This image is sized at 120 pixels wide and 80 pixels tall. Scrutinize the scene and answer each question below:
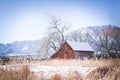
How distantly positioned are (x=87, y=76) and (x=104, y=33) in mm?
42637

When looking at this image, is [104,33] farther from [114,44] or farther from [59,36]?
[59,36]

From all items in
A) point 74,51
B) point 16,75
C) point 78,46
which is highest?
point 78,46

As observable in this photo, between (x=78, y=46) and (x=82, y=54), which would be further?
(x=78, y=46)

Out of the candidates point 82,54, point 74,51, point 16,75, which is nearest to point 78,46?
point 82,54

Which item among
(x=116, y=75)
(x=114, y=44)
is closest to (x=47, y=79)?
(x=116, y=75)

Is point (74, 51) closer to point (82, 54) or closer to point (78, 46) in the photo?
point (82, 54)

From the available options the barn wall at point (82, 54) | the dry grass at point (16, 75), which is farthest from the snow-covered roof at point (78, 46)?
the dry grass at point (16, 75)

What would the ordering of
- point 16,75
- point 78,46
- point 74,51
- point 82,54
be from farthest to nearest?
point 78,46, point 82,54, point 74,51, point 16,75

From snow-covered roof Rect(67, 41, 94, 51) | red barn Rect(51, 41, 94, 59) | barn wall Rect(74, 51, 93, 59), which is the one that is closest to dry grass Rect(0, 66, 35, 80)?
barn wall Rect(74, 51, 93, 59)

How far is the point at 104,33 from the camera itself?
48188 millimetres

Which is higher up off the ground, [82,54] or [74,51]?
[74,51]

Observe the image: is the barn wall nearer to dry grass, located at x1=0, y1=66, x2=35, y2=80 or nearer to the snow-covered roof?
the snow-covered roof

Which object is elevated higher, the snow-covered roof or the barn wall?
the snow-covered roof

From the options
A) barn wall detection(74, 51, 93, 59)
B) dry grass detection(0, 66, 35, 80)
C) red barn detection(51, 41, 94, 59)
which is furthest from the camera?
red barn detection(51, 41, 94, 59)
